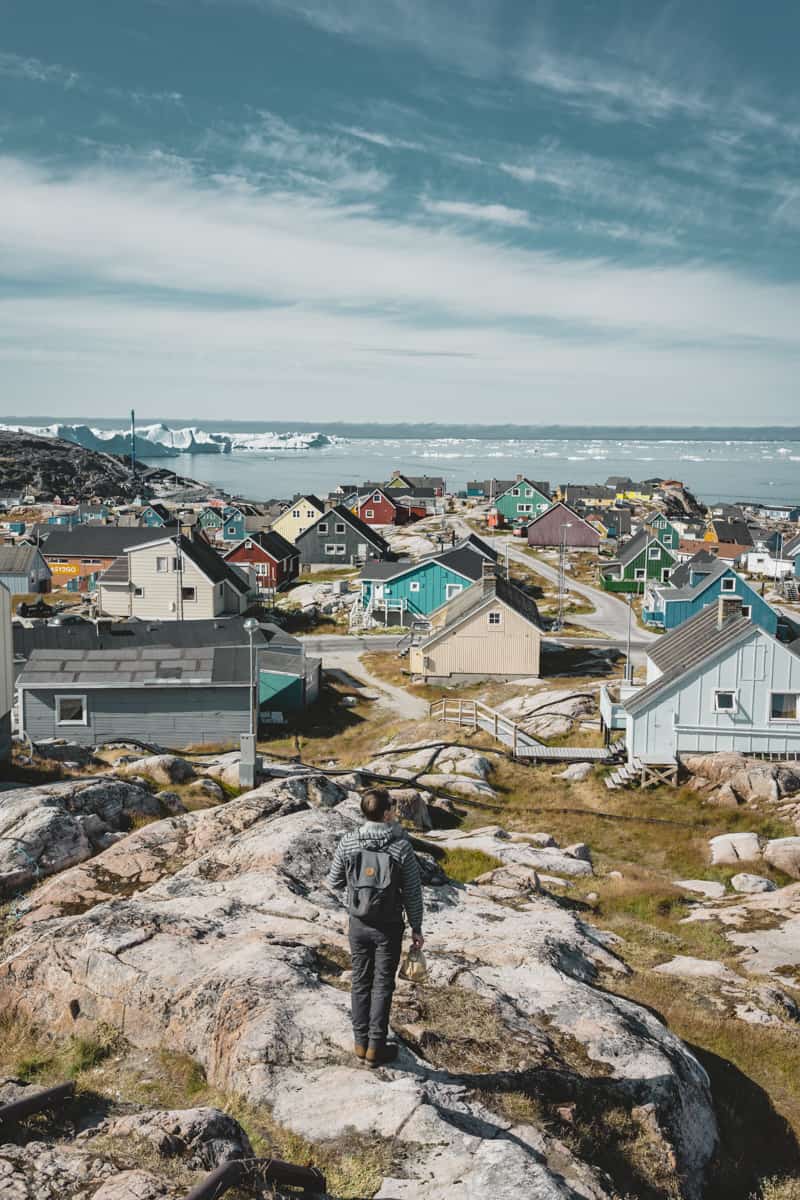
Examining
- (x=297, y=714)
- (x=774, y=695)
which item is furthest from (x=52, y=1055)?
(x=297, y=714)

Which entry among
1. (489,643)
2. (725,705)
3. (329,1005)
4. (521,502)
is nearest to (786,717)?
(725,705)

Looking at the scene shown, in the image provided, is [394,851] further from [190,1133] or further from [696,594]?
[696,594]

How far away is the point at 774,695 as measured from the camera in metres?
27.7

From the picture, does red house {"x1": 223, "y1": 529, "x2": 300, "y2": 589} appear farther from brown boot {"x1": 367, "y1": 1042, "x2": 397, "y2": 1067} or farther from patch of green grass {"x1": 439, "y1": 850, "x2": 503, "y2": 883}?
brown boot {"x1": 367, "y1": 1042, "x2": 397, "y2": 1067}

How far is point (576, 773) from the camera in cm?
2855

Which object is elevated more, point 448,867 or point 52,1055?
point 52,1055

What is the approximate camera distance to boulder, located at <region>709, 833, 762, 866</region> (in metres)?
20.5

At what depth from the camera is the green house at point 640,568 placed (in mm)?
74062

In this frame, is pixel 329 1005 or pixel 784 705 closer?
pixel 329 1005

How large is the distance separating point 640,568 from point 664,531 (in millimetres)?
21814

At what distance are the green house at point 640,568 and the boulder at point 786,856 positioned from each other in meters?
54.8

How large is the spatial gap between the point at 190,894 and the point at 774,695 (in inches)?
838

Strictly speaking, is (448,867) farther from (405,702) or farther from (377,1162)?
(405,702)

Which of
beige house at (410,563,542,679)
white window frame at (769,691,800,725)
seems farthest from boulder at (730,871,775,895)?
beige house at (410,563,542,679)
